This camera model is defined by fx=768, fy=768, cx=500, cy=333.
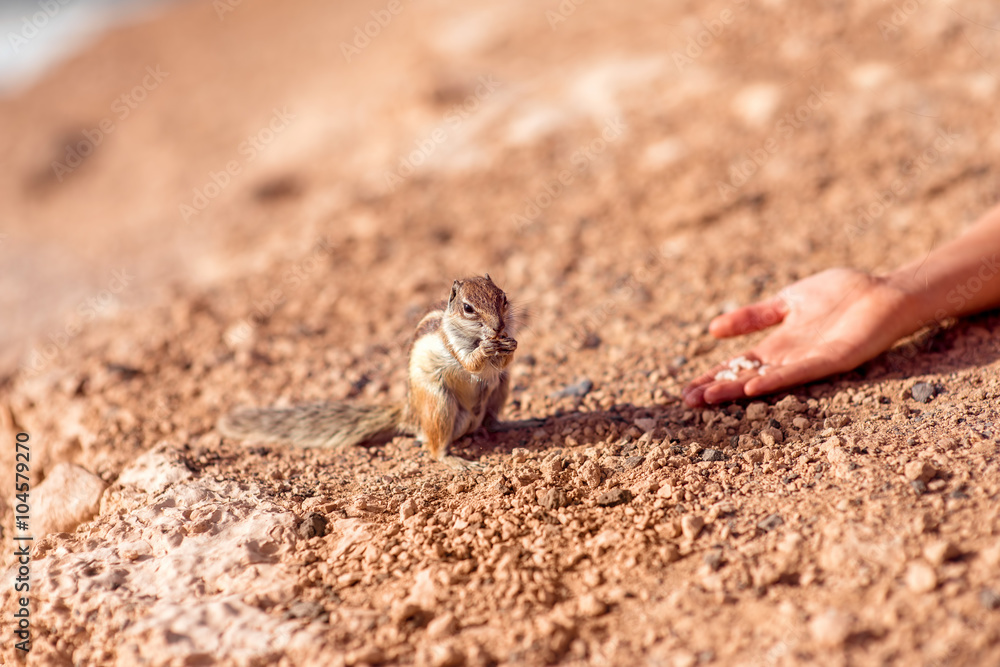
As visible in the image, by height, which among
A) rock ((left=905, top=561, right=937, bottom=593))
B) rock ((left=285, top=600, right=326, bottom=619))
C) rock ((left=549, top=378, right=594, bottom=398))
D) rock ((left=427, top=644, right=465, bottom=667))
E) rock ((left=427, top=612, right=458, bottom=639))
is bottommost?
rock ((left=427, top=644, right=465, bottom=667))

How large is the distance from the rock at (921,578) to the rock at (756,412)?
3.87 feet

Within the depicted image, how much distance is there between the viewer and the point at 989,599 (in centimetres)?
214

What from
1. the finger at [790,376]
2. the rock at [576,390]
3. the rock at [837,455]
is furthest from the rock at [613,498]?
the rock at [576,390]

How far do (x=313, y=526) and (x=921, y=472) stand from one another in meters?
2.21

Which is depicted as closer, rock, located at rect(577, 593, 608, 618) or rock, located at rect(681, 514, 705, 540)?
rock, located at rect(577, 593, 608, 618)

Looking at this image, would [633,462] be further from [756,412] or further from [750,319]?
[750,319]

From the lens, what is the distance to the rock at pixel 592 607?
240 cm

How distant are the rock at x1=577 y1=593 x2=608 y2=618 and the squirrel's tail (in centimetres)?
159

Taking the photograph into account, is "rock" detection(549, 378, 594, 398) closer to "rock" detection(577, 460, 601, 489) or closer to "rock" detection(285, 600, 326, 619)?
"rock" detection(577, 460, 601, 489)

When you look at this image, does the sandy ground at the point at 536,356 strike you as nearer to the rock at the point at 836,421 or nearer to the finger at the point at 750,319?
the rock at the point at 836,421

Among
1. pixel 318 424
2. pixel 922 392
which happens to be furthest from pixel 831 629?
pixel 318 424

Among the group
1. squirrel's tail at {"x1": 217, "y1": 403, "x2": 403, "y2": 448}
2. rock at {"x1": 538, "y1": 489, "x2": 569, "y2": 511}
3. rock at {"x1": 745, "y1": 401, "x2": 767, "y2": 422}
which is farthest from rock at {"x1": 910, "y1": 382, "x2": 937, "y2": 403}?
squirrel's tail at {"x1": 217, "y1": 403, "x2": 403, "y2": 448}

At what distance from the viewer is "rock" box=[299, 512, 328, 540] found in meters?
2.95

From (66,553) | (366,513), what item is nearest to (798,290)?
(366,513)
